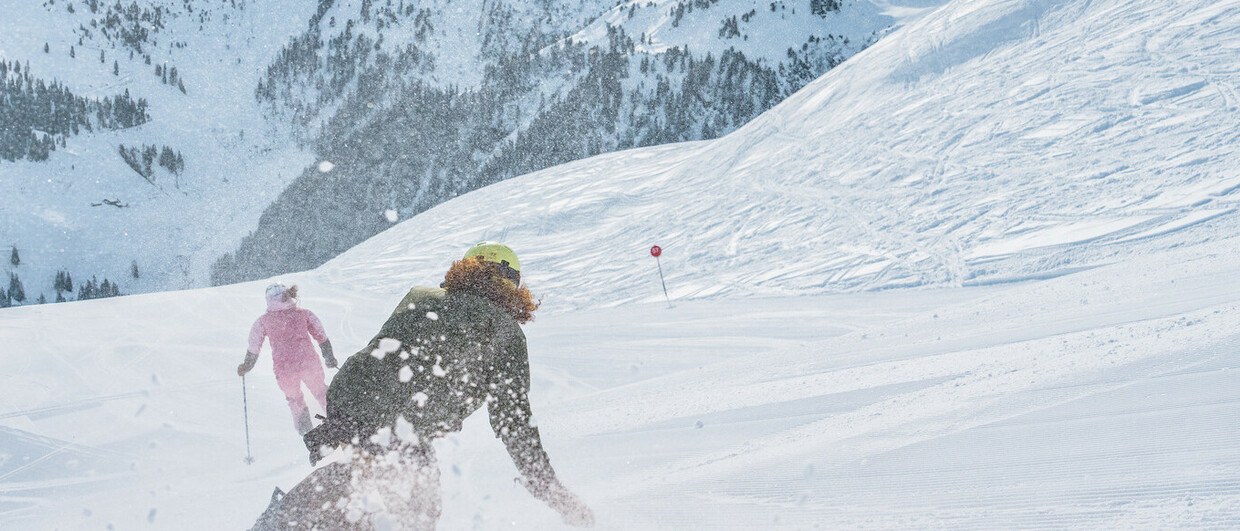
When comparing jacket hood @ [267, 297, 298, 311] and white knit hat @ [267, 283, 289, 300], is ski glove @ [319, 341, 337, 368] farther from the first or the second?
white knit hat @ [267, 283, 289, 300]

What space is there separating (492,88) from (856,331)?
133m

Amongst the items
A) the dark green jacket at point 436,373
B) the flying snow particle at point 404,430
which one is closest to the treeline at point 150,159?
the dark green jacket at point 436,373

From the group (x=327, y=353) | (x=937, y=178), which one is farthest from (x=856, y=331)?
(x=937, y=178)

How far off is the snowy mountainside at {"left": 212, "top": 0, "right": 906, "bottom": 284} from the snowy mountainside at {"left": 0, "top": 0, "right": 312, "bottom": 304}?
9715 millimetres

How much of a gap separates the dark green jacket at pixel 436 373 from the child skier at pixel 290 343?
3.47 meters

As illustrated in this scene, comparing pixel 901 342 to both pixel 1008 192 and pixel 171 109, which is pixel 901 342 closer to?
pixel 1008 192

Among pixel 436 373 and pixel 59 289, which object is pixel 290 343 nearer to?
pixel 436 373

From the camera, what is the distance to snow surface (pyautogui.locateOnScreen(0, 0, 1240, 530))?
12.1ft

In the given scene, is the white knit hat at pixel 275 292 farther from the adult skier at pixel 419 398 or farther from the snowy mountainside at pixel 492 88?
the snowy mountainside at pixel 492 88

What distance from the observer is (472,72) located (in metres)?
152

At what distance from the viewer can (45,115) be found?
156 m

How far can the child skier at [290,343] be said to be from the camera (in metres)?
6.35

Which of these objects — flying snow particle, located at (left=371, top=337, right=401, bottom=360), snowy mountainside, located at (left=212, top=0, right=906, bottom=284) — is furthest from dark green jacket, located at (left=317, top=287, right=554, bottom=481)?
snowy mountainside, located at (left=212, top=0, right=906, bottom=284)

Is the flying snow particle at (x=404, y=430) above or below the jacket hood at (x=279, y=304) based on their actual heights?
below
